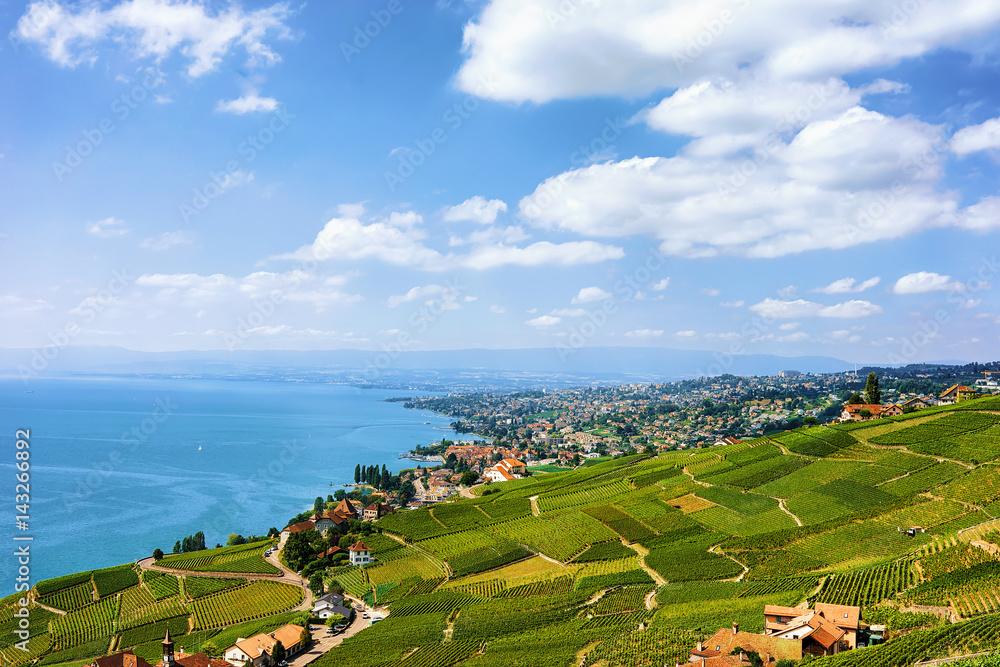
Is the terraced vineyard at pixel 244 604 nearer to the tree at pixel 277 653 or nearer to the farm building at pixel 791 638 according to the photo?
the tree at pixel 277 653

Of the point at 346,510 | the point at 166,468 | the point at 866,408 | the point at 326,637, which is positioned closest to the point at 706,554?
the point at 326,637

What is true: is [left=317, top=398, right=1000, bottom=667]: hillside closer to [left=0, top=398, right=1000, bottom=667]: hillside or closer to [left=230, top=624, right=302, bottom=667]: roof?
[left=0, top=398, right=1000, bottom=667]: hillside

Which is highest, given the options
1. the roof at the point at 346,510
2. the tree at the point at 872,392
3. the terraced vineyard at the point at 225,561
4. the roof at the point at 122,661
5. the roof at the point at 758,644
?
the tree at the point at 872,392

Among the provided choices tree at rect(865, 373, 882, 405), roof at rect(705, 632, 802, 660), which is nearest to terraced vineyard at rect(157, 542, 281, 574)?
roof at rect(705, 632, 802, 660)

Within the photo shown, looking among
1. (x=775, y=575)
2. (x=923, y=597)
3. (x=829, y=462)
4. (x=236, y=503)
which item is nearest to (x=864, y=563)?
(x=775, y=575)

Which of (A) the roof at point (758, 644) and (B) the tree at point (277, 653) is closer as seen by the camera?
(A) the roof at point (758, 644)

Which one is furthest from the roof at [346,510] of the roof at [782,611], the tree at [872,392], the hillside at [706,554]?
the tree at [872,392]
